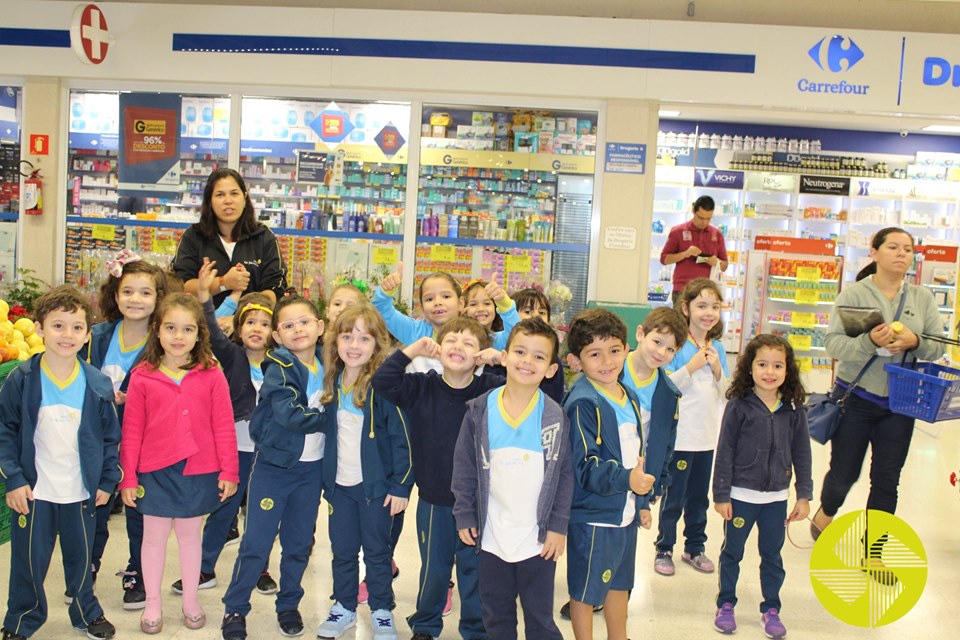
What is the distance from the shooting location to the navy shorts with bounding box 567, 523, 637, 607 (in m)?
2.65

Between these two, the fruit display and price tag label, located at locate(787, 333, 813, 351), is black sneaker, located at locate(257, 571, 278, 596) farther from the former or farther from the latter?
price tag label, located at locate(787, 333, 813, 351)

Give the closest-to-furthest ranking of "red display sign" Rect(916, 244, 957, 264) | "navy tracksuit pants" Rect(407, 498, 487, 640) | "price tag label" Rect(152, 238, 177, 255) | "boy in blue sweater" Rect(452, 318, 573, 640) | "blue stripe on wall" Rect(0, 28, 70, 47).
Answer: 1. "boy in blue sweater" Rect(452, 318, 573, 640)
2. "navy tracksuit pants" Rect(407, 498, 487, 640)
3. "blue stripe on wall" Rect(0, 28, 70, 47)
4. "price tag label" Rect(152, 238, 177, 255)
5. "red display sign" Rect(916, 244, 957, 264)

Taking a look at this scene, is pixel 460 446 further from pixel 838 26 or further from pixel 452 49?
pixel 838 26

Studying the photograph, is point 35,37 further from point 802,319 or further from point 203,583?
point 802,319

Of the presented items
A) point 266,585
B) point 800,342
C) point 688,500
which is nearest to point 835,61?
point 800,342

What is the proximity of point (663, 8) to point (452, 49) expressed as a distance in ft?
5.78

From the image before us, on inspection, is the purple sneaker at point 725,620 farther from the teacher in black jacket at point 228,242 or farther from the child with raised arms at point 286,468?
the teacher in black jacket at point 228,242

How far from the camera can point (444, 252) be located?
291 inches

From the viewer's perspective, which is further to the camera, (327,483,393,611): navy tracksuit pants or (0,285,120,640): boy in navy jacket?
(327,483,393,611): navy tracksuit pants

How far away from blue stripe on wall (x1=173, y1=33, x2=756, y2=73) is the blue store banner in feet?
2.00

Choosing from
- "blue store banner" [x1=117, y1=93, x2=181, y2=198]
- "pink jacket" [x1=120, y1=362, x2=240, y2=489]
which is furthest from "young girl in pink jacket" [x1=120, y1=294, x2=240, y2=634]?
"blue store banner" [x1=117, y1=93, x2=181, y2=198]

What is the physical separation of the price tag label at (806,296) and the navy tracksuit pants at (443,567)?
21.6 ft

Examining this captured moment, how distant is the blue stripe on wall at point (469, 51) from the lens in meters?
6.84

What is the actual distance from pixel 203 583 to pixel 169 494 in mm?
629
